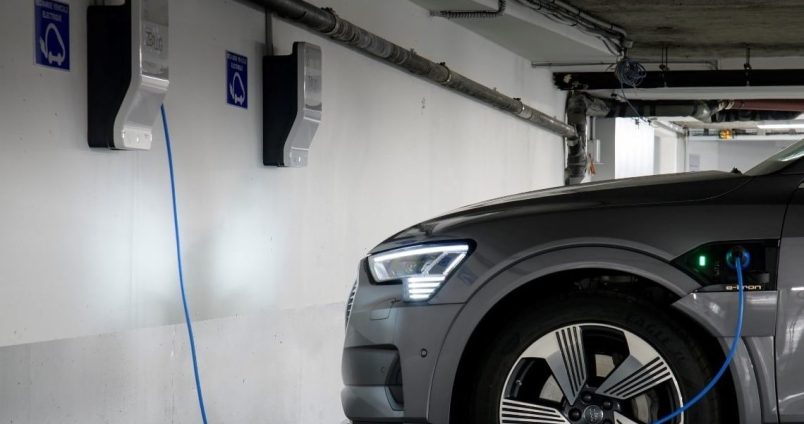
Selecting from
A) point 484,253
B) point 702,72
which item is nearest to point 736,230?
point 484,253

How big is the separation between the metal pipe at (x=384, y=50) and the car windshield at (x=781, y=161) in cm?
311

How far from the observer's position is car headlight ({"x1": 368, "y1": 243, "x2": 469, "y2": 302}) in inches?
138

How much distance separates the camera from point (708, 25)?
34.9ft

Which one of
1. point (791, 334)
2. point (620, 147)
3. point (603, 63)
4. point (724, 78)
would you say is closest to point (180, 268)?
point (791, 334)

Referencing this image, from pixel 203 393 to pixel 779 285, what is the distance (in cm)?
327

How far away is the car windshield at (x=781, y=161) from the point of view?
3441 millimetres

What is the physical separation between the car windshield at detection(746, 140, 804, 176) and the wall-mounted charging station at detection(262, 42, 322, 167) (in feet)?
9.90

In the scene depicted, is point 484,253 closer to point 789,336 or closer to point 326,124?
point 789,336

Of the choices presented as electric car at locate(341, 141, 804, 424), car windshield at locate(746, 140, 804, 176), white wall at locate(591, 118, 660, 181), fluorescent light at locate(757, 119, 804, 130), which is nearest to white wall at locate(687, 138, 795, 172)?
fluorescent light at locate(757, 119, 804, 130)

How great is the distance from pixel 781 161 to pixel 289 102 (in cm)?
322

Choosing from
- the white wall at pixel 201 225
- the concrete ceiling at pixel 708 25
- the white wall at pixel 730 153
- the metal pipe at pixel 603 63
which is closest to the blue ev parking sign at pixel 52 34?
the white wall at pixel 201 225

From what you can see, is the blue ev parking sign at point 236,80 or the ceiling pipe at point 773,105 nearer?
the blue ev parking sign at point 236,80

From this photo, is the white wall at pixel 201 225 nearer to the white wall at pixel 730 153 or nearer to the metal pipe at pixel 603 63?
the metal pipe at pixel 603 63

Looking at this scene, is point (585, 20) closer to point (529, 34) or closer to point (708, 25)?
point (529, 34)
